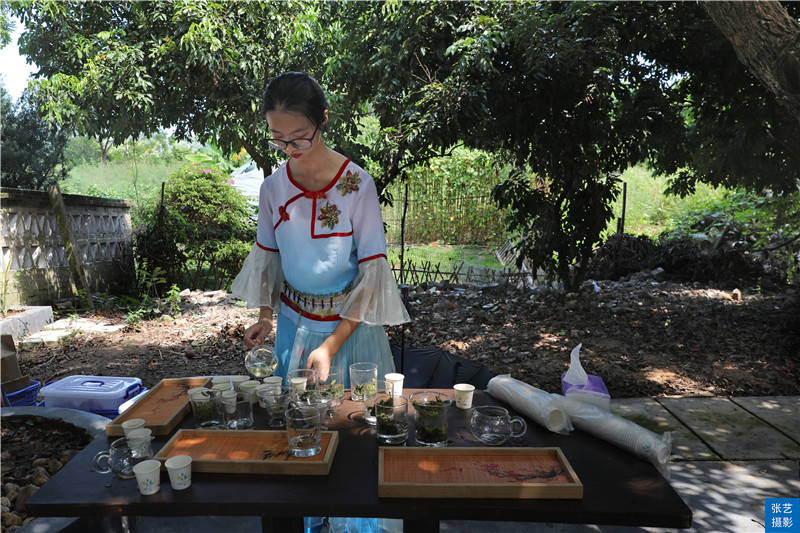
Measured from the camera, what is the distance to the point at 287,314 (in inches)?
80.6

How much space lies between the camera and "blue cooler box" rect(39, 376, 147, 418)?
2914mm

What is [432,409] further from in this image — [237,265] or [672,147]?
[237,265]

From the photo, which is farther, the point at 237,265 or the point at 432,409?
the point at 237,265

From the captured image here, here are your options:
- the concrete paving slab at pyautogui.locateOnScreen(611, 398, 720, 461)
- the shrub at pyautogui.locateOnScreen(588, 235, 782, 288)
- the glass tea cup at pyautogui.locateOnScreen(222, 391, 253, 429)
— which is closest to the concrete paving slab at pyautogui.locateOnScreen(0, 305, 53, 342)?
the glass tea cup at pyautogui.locateOnScreen(222, 391, 253, 429)

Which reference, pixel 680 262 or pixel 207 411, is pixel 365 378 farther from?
pixel 680 262

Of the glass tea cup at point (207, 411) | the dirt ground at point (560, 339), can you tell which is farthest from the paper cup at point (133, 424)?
the dirt ground at point (560, 339)

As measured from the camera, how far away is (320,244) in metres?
1.88

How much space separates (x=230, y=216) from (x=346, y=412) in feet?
23.9

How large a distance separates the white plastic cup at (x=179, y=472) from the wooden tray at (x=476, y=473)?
0.52 metres

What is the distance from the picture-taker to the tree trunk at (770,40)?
10.7 feet

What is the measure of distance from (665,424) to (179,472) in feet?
11.0

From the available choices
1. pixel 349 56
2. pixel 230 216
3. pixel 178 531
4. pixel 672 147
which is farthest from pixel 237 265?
pixel 672 147

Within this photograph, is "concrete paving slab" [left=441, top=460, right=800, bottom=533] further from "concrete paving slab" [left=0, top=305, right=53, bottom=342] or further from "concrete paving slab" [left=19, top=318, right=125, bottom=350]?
"concrete paving slab" [left=0, top=305, right=53, bottom=342]

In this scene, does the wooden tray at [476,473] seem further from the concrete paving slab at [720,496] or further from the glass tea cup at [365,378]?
the concrete paving slab at [720,496]
